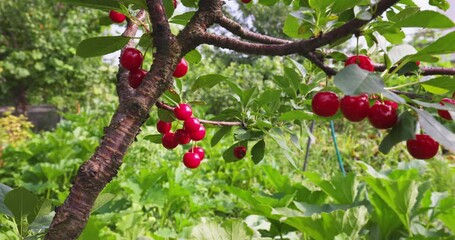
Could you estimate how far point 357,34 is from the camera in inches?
21.9

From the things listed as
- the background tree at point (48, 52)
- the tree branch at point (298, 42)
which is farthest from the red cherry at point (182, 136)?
the background tree at point (48, 52)

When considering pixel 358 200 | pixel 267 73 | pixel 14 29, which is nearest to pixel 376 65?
pixel 358 200

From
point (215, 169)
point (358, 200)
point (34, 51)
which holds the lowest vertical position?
point (215, 169)

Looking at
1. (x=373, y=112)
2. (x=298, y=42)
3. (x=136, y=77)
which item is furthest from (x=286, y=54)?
(x=136, y=77)

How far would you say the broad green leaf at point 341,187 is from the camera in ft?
6.25

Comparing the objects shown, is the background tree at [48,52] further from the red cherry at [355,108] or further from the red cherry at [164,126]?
the red cherry at [355,108]

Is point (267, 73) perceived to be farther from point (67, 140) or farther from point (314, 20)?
point (314, 20)

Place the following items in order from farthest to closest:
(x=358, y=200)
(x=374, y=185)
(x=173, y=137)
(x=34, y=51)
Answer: (x=34, y=51)
(x=358, y=200)
(x=374, y=185)
(x=173, y=137)

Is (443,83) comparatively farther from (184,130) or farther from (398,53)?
(184,130)

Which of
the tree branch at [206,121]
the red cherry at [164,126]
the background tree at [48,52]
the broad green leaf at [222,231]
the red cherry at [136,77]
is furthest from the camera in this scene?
the background tree at [48,52]

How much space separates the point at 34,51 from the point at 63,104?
3.80 ft

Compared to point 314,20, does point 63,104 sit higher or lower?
lower

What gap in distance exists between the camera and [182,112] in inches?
31.8

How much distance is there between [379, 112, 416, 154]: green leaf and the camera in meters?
0.50
